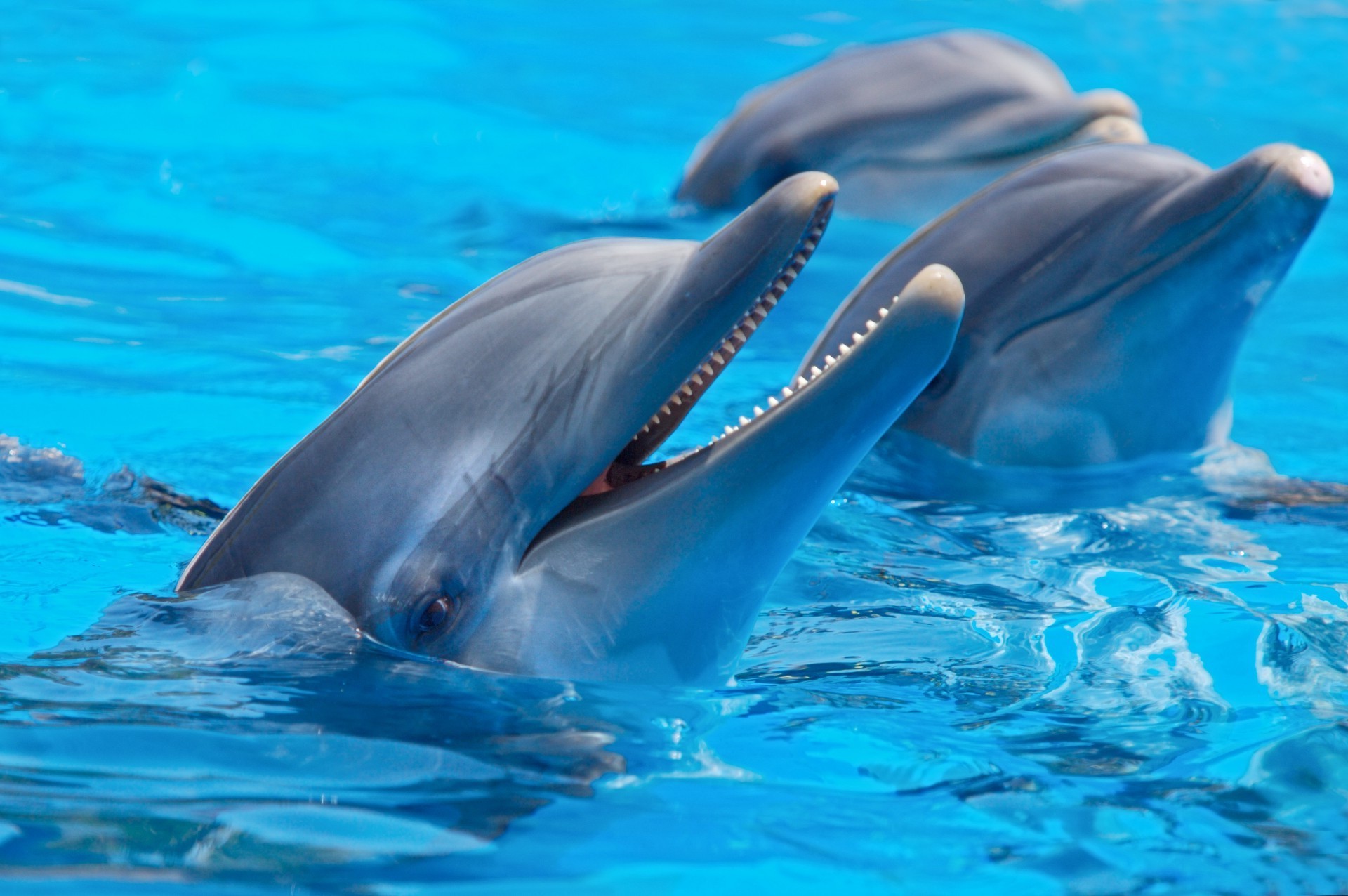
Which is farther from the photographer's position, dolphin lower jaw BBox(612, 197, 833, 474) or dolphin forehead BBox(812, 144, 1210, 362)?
dolphin forehead BBox(812, 144, 1210, 362)

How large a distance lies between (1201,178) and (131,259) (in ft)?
22.6

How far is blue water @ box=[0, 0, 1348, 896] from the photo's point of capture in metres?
2.91

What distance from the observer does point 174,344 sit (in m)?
7.94

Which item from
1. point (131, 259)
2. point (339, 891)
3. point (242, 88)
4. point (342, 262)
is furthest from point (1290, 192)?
point (242, 88)

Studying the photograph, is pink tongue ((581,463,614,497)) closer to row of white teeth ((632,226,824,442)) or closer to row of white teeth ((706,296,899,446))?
row of white teeth ((632,226,824,442))

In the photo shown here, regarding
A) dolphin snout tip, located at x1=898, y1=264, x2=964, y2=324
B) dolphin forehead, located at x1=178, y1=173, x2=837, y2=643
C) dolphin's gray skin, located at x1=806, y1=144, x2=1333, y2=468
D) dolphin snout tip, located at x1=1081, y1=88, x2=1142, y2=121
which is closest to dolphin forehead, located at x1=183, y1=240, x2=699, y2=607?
dolphin forehead, located at x1=178, y1=173, x2=837, y2=643

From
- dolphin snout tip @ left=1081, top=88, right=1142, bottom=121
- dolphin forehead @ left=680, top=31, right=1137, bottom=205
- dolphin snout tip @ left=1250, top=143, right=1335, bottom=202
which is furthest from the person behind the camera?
dolphin forehead @ left=680, top=31, right=1137, bottom=205

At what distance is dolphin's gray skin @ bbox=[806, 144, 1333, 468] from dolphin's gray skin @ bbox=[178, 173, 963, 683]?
1404 mm

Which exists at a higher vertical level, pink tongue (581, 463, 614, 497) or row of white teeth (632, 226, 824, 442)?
row of white teeth (632, 226, 824, 442)

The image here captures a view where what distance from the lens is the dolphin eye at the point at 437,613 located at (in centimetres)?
344

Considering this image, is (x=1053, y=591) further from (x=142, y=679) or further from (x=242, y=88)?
(x=242, y=88)

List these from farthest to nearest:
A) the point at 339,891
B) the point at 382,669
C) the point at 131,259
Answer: the point at 131,259, the point at 382,669, the point at 339,891

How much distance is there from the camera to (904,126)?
362 inches

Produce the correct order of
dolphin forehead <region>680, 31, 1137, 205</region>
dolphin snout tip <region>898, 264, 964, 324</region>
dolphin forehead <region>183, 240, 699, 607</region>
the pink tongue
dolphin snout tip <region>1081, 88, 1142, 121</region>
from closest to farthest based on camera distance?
dolphin snout tip <region>898, 264, 964, 324</region>
dolphin forehead <region>183, 240, 699, 607</region>
the pink tongue
dolphin snout tip <region>1081, 88, 1142, 121</region>
dolphin forehead <region>680, 31, 1137, 205</region>
